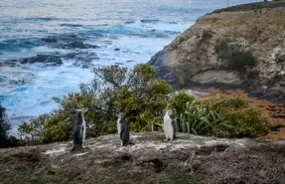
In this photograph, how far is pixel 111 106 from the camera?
13922 millimetres

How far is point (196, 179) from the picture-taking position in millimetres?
8008

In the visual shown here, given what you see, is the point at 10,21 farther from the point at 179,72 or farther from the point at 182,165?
the point at 182,165

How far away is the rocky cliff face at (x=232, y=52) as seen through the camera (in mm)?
26125

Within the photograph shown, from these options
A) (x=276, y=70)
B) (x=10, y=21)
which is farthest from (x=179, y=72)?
(x=10, y=21)

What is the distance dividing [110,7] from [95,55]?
1719 inches

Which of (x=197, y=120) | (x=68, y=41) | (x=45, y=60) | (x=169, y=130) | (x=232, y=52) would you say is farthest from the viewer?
(x=68, y=41)

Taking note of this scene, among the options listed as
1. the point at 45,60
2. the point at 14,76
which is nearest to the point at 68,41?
the point at 45,60

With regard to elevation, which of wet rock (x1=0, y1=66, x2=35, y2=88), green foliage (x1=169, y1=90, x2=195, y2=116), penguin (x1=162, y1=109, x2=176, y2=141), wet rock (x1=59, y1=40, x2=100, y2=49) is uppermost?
wet rock (x1=59, y1=40, x2=100, y2=49)

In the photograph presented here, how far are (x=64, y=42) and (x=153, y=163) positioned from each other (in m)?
38.2

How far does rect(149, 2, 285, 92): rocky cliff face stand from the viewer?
2612cm

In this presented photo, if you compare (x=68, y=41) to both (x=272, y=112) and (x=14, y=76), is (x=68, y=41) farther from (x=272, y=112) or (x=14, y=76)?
(x=272, y=112)

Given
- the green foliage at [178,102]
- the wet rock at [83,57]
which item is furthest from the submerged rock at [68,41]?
the green foliage at [178,102]

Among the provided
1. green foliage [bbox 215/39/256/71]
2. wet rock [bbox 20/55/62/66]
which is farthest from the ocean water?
green foliage [bbox 215/39/256/71]

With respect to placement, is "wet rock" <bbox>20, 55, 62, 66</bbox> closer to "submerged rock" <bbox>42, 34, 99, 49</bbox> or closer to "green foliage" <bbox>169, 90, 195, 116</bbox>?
"submerged rock" <bbox>42, 34, 99, 49</bbox>
